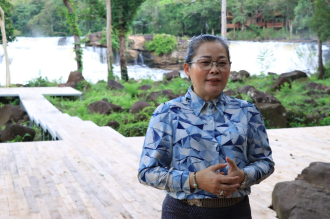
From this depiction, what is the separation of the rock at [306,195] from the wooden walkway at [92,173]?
0.62 feet

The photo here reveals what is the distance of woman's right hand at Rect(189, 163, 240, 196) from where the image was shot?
1333 mm

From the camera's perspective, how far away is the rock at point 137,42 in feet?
92.1

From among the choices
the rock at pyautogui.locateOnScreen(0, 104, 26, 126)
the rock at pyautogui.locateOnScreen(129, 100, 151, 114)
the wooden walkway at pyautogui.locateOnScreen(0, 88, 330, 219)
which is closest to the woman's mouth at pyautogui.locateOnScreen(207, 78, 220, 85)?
the wooden walkway at pyautogui.locateOnScreen(0, 88, 330, 219)

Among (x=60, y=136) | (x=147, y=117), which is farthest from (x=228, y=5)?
(x=60, y=136)

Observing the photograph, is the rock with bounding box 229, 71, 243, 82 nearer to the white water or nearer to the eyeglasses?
the white water

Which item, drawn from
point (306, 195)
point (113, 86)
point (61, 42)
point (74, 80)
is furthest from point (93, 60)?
point (306, 195)

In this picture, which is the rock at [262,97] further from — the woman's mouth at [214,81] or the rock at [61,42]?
the rock at [61,42]

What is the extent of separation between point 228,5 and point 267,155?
105ft

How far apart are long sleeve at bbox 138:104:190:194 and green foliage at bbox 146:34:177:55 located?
26812 mm

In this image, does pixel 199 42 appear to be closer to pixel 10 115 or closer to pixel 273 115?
pixel 273 115

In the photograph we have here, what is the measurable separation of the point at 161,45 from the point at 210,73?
27.0 metres

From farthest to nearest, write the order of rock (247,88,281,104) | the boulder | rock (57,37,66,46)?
rock (57,37,66,46) → the boulder → rock (247,88,281,104)

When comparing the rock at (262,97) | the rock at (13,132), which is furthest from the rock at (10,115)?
the rock at (262,97)

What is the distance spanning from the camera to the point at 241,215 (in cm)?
151
